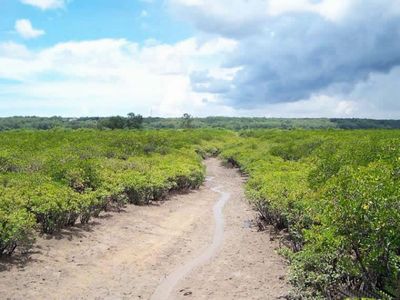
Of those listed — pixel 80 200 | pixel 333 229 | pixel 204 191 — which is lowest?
pixel 204 191

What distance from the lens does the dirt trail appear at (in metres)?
10.5

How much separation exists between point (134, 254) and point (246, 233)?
499 centimetres

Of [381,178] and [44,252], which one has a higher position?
[381,178]

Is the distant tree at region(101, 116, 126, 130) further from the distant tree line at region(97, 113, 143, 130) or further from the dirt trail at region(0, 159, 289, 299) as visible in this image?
the dirt trail at region(0, 159, 289, 299)

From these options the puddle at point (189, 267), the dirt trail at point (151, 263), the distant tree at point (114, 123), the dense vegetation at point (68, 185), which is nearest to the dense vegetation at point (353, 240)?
the dirt trail at point (151, 263)

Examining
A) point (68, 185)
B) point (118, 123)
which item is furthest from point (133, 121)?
point (68, 185)

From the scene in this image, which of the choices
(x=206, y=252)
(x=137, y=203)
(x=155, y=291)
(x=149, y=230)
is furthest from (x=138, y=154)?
(x=155, y=291)

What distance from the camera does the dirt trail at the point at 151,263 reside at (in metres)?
10.5

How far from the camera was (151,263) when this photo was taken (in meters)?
12.7

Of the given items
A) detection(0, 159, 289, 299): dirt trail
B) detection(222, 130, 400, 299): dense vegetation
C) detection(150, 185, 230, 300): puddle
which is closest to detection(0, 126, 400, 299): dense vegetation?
detection(222, 130, 400, 299): dense vegetation

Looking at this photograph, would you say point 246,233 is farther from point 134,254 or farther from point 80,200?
point 80,200

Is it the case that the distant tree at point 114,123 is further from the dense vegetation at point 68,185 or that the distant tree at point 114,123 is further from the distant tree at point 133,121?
the dense vegetation at point 68,185

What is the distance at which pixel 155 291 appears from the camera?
10750mm

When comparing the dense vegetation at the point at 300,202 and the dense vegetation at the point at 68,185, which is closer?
the dense vegetation at the point at 300,202
